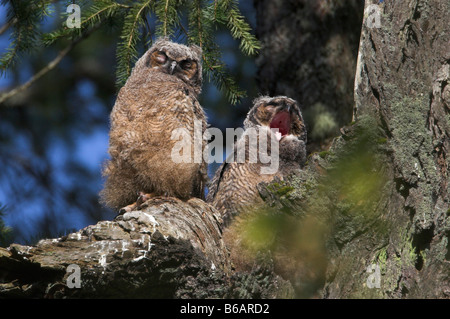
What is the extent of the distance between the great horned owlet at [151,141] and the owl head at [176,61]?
4.5 inches

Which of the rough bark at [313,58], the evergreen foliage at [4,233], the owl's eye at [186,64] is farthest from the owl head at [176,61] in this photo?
the evergreen foliage at [4,233]

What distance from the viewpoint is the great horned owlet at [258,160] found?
4.03m

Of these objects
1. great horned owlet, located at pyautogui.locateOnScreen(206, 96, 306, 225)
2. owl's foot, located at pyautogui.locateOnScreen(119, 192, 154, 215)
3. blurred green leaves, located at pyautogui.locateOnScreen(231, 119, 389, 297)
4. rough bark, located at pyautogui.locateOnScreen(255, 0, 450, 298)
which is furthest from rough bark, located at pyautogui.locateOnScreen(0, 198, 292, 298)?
great horned owlet, located at pyautogui.locateOnScreen(206, 96, 306, 225)

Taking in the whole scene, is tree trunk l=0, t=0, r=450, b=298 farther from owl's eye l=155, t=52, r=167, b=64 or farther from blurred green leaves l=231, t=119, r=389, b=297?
owl's eye l=155, t=52, r=167, b=64

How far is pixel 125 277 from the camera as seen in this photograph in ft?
Result: 8.51

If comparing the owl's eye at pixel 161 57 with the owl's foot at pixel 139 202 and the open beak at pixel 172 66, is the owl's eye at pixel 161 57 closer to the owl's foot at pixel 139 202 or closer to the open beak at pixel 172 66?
the open beak at pixel 172 66

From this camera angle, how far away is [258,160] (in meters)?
4.20

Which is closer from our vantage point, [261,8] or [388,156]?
[388,156]

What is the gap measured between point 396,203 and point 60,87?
14.5ft

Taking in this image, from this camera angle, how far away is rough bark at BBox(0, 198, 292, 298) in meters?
2.49

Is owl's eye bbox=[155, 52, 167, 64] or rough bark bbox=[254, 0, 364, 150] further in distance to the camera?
rough bark bbox=[254, 0, 364, 150]

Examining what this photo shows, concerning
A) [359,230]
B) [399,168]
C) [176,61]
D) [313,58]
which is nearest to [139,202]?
[176,61]

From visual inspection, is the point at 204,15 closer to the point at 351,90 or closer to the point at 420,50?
the point at 351,90
